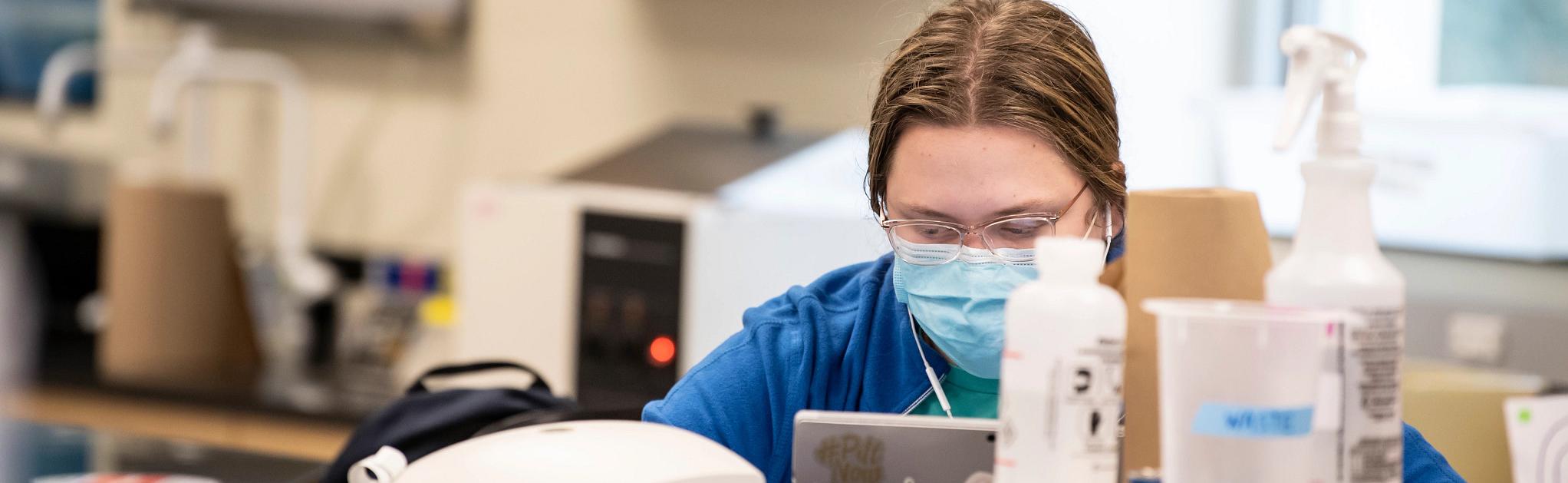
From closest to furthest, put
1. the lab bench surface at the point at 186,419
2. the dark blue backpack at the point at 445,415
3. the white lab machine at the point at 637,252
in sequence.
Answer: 1. the dark blue backpack at the point at 445,415
2. the white lab machine at the point at 637,252
3. the lab bench surface at the point at 186,419

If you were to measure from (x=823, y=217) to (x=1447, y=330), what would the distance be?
2.94ft

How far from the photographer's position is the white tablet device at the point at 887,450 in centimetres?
76

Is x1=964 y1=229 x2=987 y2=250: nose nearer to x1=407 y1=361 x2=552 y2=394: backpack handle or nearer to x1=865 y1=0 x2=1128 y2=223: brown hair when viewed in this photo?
x1=865 y1=0 x2=1128 y2=223: brown hair

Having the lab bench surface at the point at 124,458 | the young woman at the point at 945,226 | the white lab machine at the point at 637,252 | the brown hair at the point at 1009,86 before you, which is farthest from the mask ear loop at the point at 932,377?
the white lab machine at the point at 637,252

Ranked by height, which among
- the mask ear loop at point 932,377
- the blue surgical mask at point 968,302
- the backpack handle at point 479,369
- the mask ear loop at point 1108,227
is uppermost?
the mask ear loop at point 1108,227

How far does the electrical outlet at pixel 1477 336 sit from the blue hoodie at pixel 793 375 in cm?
110

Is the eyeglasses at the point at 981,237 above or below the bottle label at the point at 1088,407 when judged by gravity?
above

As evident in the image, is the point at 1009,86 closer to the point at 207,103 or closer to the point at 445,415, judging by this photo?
the point at 445,415

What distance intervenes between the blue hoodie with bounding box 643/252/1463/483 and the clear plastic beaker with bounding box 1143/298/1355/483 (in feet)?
1.51

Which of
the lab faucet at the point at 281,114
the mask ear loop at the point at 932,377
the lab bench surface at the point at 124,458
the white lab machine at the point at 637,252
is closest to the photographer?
the mask ear loop at the point at 932,377

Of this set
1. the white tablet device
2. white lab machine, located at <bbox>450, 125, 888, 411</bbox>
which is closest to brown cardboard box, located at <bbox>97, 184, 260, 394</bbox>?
white lab machine, located at <bbox>450, 125, 888, 411</bbox>

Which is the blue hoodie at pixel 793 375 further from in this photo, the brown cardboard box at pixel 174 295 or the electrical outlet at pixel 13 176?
the electrical outlet at pixel 13 176

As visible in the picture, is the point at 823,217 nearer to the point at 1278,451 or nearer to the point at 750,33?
the point at 750,33

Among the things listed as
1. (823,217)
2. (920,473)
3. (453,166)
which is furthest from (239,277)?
(920,473)
